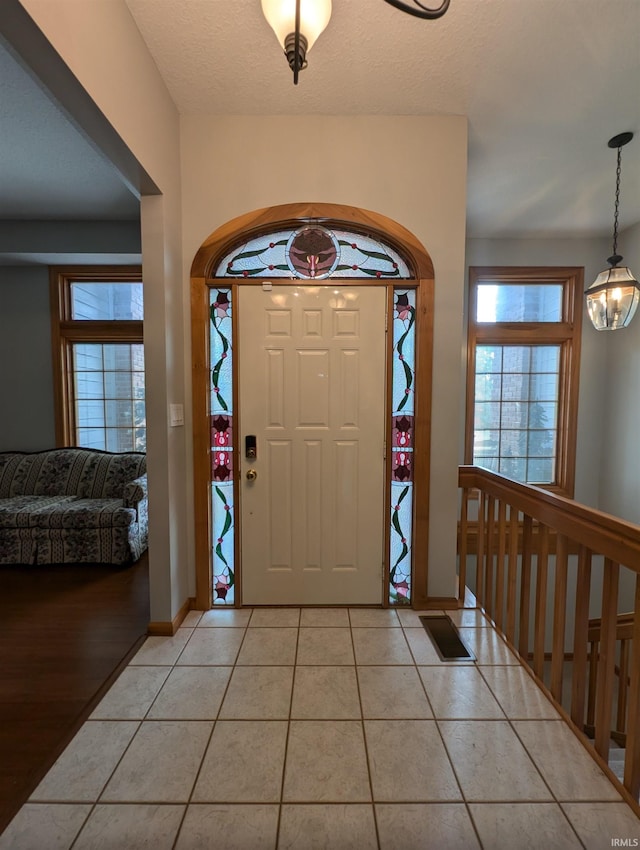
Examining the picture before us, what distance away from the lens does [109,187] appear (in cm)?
284

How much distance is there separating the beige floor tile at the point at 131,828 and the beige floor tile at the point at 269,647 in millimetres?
678

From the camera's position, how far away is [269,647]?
194 centimetres

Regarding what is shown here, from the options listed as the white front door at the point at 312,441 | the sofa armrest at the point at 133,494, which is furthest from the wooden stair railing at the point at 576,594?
the sofa armrest at the point at 133,494

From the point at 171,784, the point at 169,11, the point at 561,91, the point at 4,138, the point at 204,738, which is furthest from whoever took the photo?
the point at 4,138

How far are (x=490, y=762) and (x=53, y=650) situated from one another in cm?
219

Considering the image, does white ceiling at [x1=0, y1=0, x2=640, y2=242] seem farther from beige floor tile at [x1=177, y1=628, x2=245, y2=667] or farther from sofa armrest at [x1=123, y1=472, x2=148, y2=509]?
beige floor tile at [x1=177, y1=628, x2=245, y2=667]

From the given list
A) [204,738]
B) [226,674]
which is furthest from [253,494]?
[204,738]

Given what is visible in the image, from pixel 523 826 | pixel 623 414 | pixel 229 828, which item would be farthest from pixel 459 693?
pixel 623 414

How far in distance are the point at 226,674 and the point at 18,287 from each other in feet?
13.7

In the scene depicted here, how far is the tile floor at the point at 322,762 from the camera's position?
111 centimetres

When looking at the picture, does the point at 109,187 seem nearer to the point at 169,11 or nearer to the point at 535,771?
the point at 169,11

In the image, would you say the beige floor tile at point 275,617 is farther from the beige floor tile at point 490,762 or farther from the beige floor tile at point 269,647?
the beige floor tile at point 490,762

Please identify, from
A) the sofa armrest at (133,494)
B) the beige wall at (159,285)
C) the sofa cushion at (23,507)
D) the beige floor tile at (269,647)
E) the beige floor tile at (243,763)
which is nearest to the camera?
the beige floor tile at (243,763)

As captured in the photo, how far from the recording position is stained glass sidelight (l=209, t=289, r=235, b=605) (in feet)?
7.39
